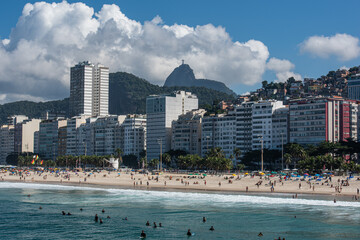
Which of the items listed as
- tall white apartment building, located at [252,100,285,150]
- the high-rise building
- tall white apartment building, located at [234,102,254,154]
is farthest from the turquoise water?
tall white apartment building, located at [234,102,254,154]

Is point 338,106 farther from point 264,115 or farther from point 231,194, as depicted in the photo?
point 231,194

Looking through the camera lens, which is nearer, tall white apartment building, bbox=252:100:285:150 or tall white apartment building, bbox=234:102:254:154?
tall white apartment building, bbox=252:100:285:150

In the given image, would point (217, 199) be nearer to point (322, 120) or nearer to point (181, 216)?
point (181, 216)

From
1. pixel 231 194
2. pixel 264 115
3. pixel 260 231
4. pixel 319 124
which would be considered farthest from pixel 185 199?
pixel 264 115

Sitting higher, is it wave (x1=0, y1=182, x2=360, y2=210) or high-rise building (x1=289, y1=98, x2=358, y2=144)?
high-rise building (x1=289, y1=98, x2=358, y2=144)

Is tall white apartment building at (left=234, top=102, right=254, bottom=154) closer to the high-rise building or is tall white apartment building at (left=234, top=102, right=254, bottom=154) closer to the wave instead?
the high-rise building

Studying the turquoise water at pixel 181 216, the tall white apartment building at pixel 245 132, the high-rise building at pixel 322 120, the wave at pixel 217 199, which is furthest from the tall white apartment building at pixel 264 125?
the turquoise water at pixel 181 216
